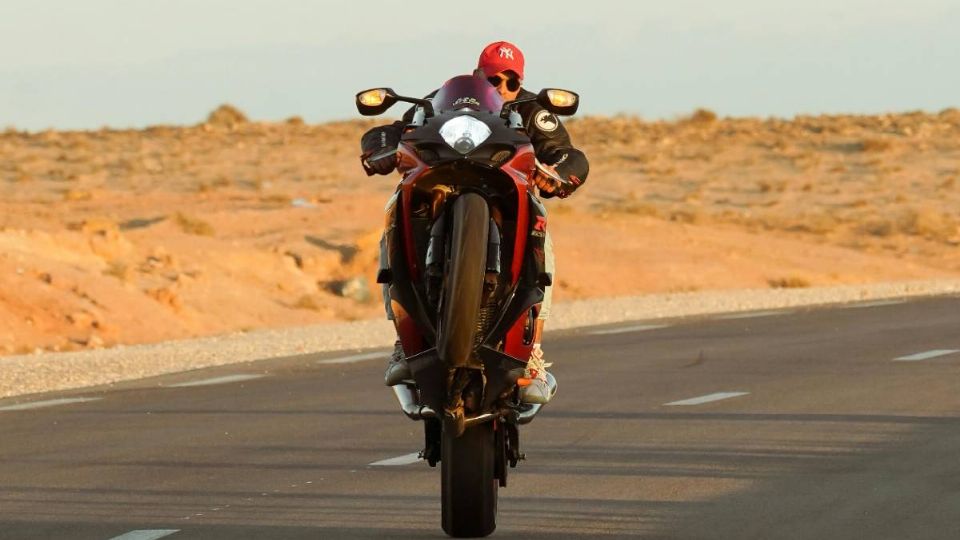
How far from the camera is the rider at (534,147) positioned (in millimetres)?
8523

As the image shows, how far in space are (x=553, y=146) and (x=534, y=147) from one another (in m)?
0.11

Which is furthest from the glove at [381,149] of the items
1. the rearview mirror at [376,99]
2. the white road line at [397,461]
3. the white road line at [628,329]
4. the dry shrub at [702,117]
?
the dry shrub at [702,117]

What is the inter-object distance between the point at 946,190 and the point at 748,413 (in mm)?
53504

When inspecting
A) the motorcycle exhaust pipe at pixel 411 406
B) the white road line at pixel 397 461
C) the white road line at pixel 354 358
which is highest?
the white road line at pixel 354 358

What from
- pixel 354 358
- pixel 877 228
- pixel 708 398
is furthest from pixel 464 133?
pixel 877 228

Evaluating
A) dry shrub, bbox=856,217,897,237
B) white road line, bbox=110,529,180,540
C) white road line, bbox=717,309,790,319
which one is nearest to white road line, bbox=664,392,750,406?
white road line, bbox=110,529,180,540

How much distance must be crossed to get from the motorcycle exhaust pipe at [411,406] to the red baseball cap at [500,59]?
152 centimetres

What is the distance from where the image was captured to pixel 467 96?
859 centimetres

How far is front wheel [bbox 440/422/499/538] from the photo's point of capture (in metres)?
8.34

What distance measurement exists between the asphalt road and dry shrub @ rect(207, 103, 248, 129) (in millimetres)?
76614

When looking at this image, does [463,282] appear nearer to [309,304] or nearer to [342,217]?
[309,304]

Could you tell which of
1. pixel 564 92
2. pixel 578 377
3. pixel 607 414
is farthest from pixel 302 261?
pixel 564 92

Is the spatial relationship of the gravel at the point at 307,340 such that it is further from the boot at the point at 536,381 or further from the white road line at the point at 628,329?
the boot at the point at 536,381

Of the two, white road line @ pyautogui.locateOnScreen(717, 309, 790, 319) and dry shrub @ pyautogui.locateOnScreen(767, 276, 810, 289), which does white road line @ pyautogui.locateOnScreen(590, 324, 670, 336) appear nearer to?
white road line @ pyautogui.locateOnScreen(717, 309, 790, 319)
